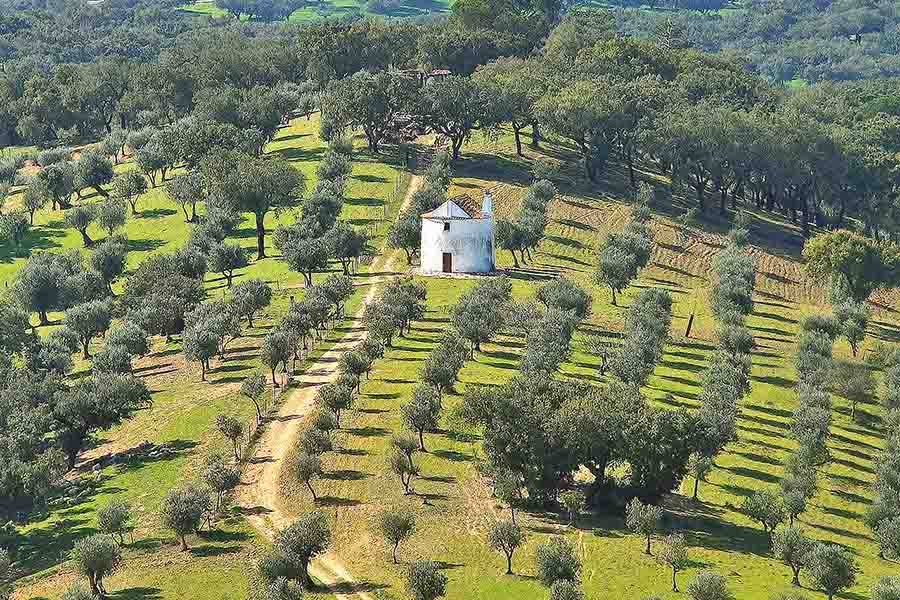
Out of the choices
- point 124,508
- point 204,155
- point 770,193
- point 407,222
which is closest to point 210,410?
point 124,508

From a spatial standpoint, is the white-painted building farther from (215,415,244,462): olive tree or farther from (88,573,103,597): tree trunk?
(88,573,103,597): tree trunk

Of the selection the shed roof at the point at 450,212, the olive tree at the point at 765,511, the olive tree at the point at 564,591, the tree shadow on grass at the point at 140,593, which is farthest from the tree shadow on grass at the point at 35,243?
the olive tree at the point at 564,591

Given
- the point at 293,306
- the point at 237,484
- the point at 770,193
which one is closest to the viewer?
the point at 237,484

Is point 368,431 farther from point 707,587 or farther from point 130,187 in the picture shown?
point 130,187

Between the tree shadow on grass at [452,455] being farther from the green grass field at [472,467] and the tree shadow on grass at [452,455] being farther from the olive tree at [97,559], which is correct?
the olive tree at [97,559]

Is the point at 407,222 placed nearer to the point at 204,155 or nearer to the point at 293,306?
the point at 293,306

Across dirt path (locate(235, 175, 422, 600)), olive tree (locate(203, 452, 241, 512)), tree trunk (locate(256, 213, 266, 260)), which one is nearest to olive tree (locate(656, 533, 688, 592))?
dirt path (locate(235, 175, 422, 600))

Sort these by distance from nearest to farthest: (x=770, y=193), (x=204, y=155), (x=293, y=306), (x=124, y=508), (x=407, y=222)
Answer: (x=124, y=508), (x=293, y=306), (x=407, y=222), (x=204, y=155), (x=770, y=193)
